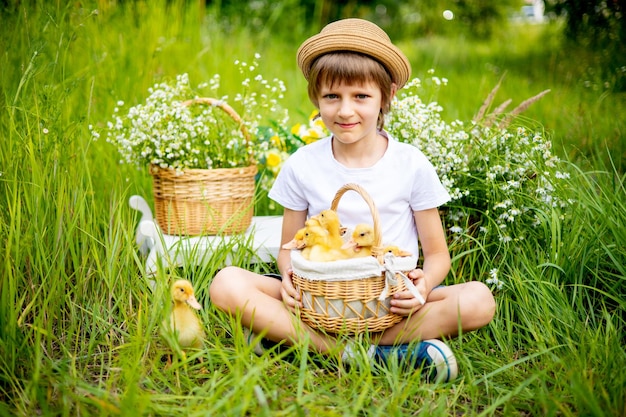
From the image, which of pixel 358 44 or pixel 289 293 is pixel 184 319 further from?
pixel 358 44

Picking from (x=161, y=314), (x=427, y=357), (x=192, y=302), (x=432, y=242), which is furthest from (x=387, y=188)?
(x=161, y=314)

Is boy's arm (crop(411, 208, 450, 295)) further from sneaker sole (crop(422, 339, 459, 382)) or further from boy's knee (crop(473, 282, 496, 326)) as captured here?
sneaker sole (crop(422, 339, 459, 382))

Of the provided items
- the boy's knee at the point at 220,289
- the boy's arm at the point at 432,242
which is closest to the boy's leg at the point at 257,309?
the boy's knee at the point at 220,289

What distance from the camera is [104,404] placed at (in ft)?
5.38

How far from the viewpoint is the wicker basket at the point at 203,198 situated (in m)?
2.78

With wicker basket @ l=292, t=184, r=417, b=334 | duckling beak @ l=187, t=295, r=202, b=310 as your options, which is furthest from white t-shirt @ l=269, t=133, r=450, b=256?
duckling beak @ l=187, t=295, r=202, b=310

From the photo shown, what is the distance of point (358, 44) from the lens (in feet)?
7.14

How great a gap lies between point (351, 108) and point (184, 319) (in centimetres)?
96

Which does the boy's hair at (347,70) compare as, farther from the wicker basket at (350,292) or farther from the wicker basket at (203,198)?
the wicker basket at (203,198)

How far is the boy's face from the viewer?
2.22 metres

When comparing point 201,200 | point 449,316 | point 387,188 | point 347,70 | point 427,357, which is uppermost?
point 347,70

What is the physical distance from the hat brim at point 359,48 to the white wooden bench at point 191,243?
82 centimetres

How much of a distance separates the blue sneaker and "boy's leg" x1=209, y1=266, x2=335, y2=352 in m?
0.20

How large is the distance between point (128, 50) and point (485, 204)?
269 cm
